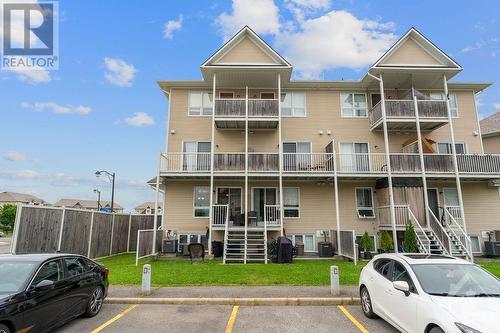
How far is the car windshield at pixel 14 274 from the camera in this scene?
16.1 ft

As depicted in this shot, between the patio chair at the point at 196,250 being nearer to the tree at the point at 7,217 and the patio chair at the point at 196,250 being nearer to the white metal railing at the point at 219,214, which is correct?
the white metal railing at the point at 219,214

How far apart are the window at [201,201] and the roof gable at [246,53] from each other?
24.2 ft

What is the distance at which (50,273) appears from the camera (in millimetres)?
5648

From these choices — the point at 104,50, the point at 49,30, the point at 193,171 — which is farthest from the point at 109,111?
the point at 193,171

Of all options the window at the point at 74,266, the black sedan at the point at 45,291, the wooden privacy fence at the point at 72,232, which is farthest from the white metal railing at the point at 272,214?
the window at the point at 74,266

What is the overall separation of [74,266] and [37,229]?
6.57m

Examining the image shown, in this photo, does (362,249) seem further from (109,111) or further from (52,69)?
(109,111)

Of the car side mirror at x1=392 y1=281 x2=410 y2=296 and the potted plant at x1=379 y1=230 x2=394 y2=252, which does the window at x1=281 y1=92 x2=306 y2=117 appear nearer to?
the potted plant at x1=379 y1=230 x2=394 y2=252

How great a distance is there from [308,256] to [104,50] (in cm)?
1692

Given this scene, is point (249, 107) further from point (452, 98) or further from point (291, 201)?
point (452, 98)

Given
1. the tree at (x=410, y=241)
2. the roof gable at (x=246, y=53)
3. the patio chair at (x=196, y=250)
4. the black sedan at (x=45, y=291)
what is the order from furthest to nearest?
1. the roof gable at (x=246, y=53)
2. the patio chair at (x=196, y=250)
3. the tree at (x=410, y=241)
4. the black sedan at (x=45, y=291)

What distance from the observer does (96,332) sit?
556cm

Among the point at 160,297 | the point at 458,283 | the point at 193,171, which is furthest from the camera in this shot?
the point at 193,171

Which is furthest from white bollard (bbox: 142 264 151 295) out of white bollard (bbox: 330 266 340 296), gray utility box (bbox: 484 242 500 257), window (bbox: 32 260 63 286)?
gray utility box (bbox: 484 242 500 257)
